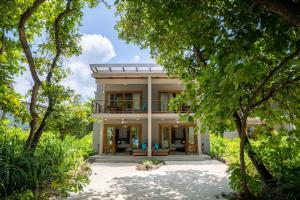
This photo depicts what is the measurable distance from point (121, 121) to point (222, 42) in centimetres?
1469

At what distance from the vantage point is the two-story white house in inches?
631

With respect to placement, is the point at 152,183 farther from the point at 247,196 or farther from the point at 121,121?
the point at 121,121

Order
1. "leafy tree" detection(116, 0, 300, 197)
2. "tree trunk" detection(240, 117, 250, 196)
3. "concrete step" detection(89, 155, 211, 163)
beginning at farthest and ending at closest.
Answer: "concrete step" detection(89, 155, 211, 163), "tree trunk" detection(240, 117, 250, 196), "leafy tree" detection(116, 0, 300, 197)

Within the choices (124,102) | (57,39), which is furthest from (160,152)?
(57,39)

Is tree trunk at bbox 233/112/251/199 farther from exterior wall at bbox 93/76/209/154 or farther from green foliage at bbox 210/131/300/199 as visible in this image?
exterior wall at bbox 93/76/209/154

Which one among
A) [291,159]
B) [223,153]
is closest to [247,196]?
[291,159]

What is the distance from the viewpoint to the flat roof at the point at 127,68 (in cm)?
1510

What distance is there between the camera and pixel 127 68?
15859mm

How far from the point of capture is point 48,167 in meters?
5.73

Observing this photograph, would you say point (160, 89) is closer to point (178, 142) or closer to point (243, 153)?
point (178, 142)

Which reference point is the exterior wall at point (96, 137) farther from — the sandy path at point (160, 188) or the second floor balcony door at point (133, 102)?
the sandy path at point (160, 188)

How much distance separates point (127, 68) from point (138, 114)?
3509mm

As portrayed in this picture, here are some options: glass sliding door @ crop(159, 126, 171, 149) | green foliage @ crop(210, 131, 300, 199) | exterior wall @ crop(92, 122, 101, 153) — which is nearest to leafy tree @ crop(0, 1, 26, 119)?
green foliage @ crop(210, 131, 300, 199)

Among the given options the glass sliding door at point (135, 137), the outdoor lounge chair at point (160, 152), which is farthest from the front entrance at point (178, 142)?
the glass sliding door at point (135, 137)
